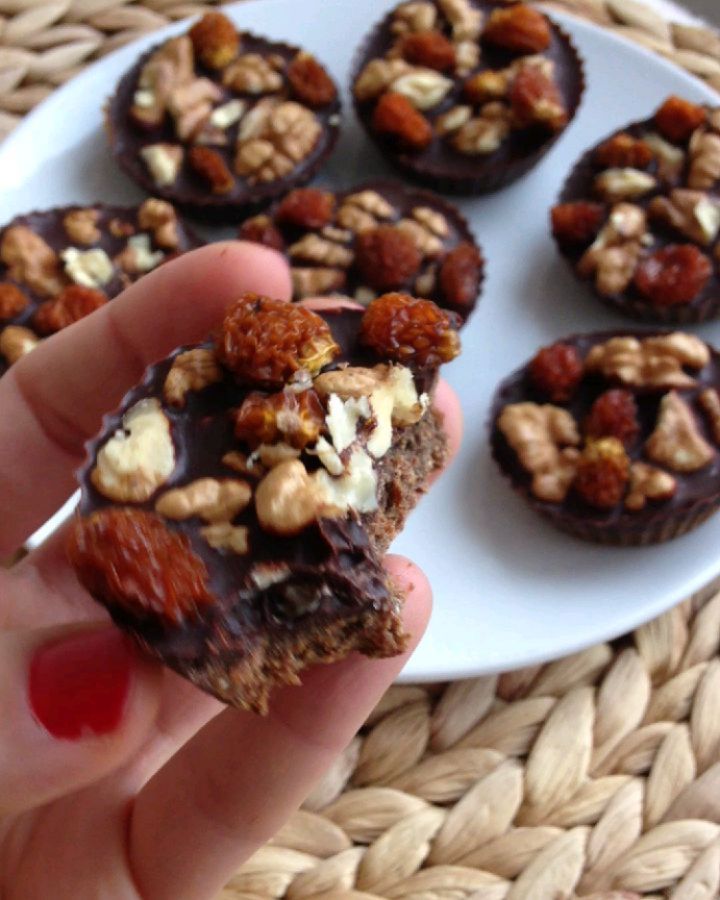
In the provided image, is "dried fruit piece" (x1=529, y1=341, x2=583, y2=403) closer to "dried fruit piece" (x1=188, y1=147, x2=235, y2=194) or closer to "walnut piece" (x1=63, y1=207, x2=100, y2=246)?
"dried fruit piece" (x1=188, y1=147, x2=235, y2=194)

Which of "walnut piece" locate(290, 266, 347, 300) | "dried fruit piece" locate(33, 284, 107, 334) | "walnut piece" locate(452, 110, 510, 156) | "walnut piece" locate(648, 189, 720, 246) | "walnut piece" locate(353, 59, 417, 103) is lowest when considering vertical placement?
"walnut piece" locate(648, 189, 720, 246)

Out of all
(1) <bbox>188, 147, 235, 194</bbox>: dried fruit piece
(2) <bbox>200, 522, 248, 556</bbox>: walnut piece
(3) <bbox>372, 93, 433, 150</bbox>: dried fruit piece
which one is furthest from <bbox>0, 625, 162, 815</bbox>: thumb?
(3) <bbox>372, 93, 433, 150</bbox>: dried fruit piece

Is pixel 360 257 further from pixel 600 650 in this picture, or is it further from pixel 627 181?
pixel 600 650

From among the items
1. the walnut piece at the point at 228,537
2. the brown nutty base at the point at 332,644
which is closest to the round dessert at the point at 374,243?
the brown nutty base at the point at 332,644

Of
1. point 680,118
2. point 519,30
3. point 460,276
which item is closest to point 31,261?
point 460,276

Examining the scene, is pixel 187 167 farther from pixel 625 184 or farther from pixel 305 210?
pixel 625 184

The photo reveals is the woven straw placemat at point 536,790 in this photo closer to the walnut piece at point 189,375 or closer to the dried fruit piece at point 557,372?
the dried fruit piece at point 557,372
